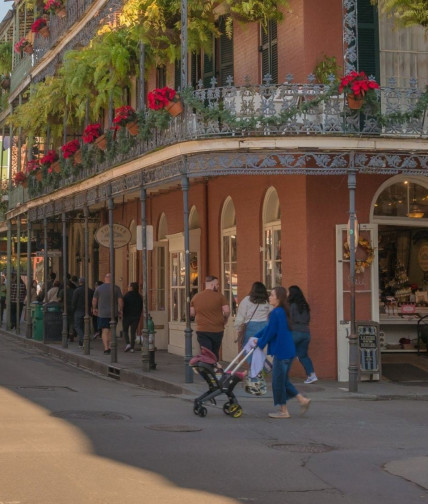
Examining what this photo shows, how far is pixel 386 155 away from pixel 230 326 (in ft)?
19.0

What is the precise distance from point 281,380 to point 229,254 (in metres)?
8.45

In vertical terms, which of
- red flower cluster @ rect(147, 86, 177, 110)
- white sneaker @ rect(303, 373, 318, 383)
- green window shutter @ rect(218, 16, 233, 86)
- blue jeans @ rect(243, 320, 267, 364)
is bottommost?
white sneaker @ rect(303, 373, 318, 383)

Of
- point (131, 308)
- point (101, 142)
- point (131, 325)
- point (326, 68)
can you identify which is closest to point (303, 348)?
point (326, 68)

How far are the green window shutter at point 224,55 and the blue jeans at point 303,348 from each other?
6.23m

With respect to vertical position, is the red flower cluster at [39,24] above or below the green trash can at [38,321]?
above

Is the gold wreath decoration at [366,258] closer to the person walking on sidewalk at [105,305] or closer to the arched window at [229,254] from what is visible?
the arched window at [229,254]

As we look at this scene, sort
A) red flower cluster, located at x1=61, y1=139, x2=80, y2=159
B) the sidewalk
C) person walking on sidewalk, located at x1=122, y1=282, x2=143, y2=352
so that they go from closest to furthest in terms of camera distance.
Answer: the sidewalk, person walking on sidewalk, located at x1=122, y1=282, x2=143, y2=352, red flower cluster, located at x1=61, y1=139, x2=80, y2=159

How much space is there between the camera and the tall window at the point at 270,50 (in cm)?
1920

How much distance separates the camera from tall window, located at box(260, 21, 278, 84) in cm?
1920

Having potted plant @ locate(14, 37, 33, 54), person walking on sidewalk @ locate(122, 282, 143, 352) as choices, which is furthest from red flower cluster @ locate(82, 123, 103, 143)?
potted plant @ locate(14, 37, 33, 54)

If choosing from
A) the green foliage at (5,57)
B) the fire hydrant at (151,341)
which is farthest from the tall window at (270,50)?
the green foliage at (5,57)

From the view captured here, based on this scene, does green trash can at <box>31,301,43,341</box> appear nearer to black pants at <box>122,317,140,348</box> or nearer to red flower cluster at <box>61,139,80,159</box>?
black pants at <box>122,317,140,348</box>

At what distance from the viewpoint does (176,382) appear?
17.3 metres

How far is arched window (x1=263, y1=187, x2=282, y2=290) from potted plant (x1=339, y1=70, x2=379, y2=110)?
3.28m
